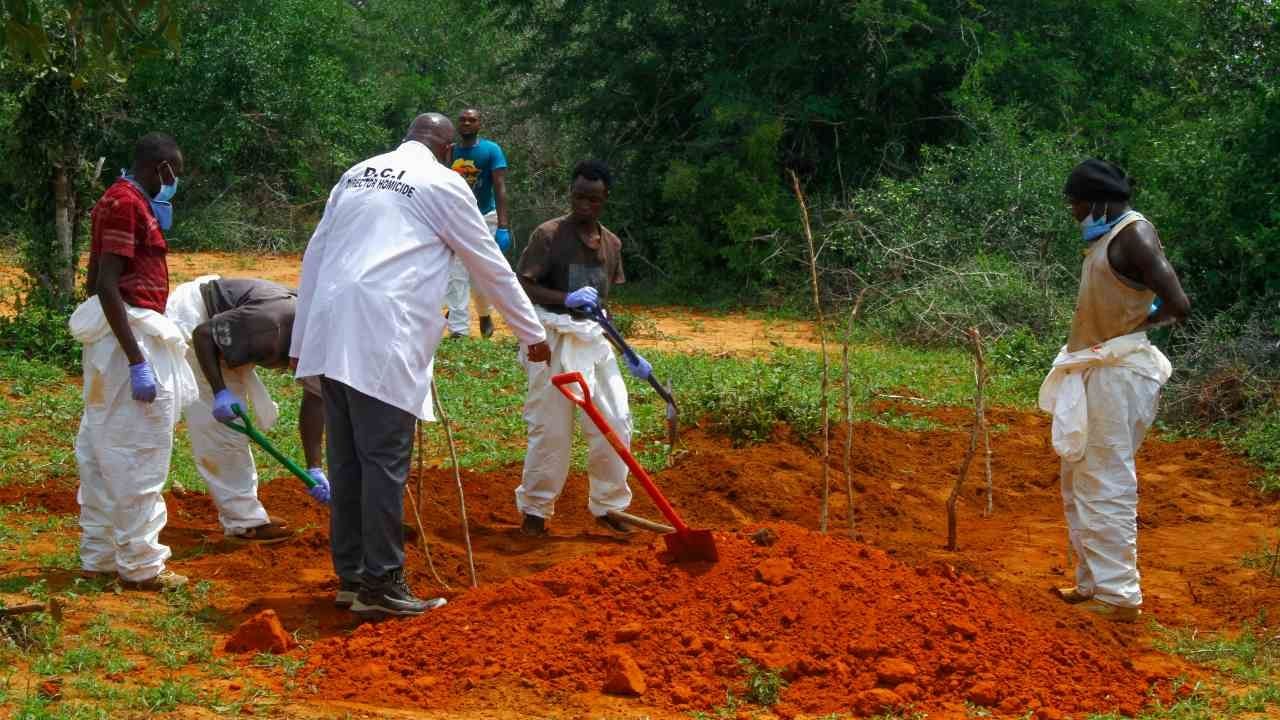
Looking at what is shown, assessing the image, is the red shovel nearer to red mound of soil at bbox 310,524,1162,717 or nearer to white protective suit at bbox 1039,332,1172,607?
red mound of soil at bbox 310,524,1162,717

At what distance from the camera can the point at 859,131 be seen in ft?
51.8

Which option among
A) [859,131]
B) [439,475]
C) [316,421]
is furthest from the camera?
[859,131]

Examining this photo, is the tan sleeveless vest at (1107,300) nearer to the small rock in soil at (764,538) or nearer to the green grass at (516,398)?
the small rock in soil at (764,538)

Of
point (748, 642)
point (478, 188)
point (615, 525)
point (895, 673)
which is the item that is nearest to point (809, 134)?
point (478, 188)

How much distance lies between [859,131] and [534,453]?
34.1 ft

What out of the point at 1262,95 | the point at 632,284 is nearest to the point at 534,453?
the point at 1262,95

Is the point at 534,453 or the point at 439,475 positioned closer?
the point at 534,453

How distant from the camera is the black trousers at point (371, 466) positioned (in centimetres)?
480

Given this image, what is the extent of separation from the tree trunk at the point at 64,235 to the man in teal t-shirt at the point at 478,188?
2875 mm

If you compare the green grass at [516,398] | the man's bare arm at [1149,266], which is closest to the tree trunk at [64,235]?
the green grass at [516,398]

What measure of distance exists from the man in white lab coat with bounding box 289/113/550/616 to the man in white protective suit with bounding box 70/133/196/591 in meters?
0.68

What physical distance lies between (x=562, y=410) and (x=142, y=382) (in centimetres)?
190

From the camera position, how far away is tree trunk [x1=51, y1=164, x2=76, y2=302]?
32.6 ft

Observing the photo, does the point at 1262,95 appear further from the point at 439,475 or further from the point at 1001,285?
the point at 439,475
